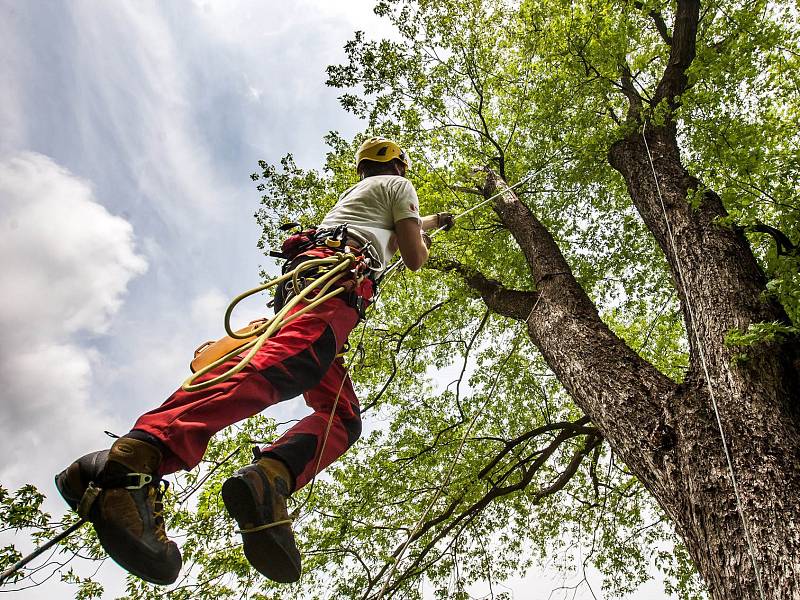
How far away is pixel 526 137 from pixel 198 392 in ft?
20.1

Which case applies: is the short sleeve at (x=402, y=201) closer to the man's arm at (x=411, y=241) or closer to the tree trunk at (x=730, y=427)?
the man's arm at (x=411, y=241)

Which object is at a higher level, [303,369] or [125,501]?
[303,369]

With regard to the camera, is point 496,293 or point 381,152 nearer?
point 381,152

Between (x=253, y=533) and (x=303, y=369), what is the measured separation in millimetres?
564

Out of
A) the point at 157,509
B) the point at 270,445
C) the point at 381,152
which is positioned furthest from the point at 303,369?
the point at 381,152

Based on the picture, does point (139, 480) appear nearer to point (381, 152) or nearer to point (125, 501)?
point (125, 501)

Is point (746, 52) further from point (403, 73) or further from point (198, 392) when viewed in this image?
point (198, 392)

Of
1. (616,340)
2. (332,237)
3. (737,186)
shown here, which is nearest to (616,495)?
(616,340)

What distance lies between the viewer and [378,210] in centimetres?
255

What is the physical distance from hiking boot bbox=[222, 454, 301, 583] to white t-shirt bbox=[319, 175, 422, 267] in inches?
46.7

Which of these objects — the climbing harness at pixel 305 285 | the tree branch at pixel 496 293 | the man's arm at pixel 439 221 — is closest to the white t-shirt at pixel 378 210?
the climbing harness at pixel 305 285

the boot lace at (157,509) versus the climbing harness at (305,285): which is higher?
the climbing harness at (305,285)

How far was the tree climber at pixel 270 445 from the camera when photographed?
136 centimetres

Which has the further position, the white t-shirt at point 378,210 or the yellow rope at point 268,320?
the white t-shirt at point 378,210
